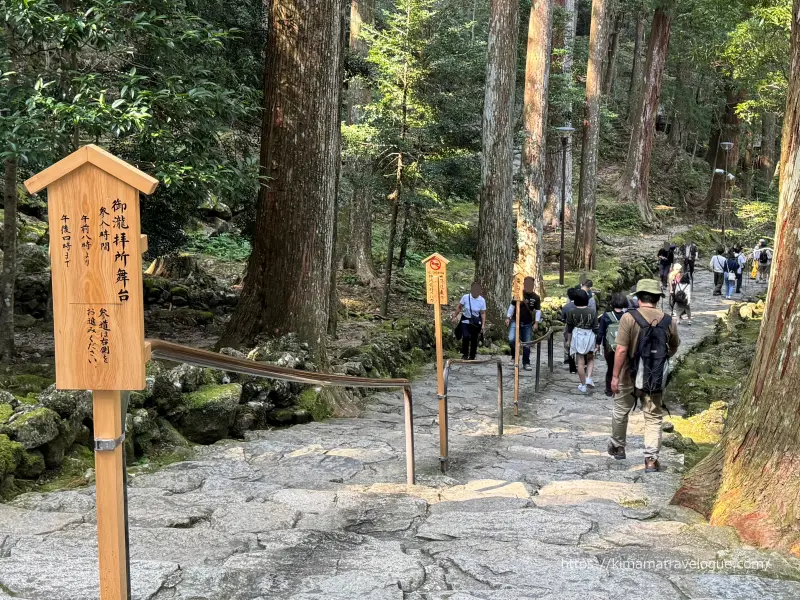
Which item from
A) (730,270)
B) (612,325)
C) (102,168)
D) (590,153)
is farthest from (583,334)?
(730,270)

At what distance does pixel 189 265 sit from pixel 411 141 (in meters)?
5.04

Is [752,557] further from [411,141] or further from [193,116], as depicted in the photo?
[411,141]

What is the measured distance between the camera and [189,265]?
45.6ft

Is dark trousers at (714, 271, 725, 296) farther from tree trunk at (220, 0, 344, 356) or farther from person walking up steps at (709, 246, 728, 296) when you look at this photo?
tree trunk at (220, 0, 344, 356)

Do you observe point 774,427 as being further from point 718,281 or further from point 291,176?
point 718,281

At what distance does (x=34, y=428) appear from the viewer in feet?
15.7

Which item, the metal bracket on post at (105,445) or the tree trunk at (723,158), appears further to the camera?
the tree trunk at (723,158)

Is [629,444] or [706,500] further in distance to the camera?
[629,444]

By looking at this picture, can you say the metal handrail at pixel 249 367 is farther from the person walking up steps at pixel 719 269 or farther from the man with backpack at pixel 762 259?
the person walking up steps at pixel 719 269

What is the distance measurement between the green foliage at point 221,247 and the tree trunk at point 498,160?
5.34m

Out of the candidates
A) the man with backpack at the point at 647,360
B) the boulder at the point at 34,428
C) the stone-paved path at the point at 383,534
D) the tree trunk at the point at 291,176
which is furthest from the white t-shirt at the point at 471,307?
the boulder at the point at 34,428

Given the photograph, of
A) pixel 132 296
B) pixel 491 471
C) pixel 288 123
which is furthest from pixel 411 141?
pixel 132 296

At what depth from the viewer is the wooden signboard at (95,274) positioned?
2660mm

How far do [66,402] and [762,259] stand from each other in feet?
75.8
